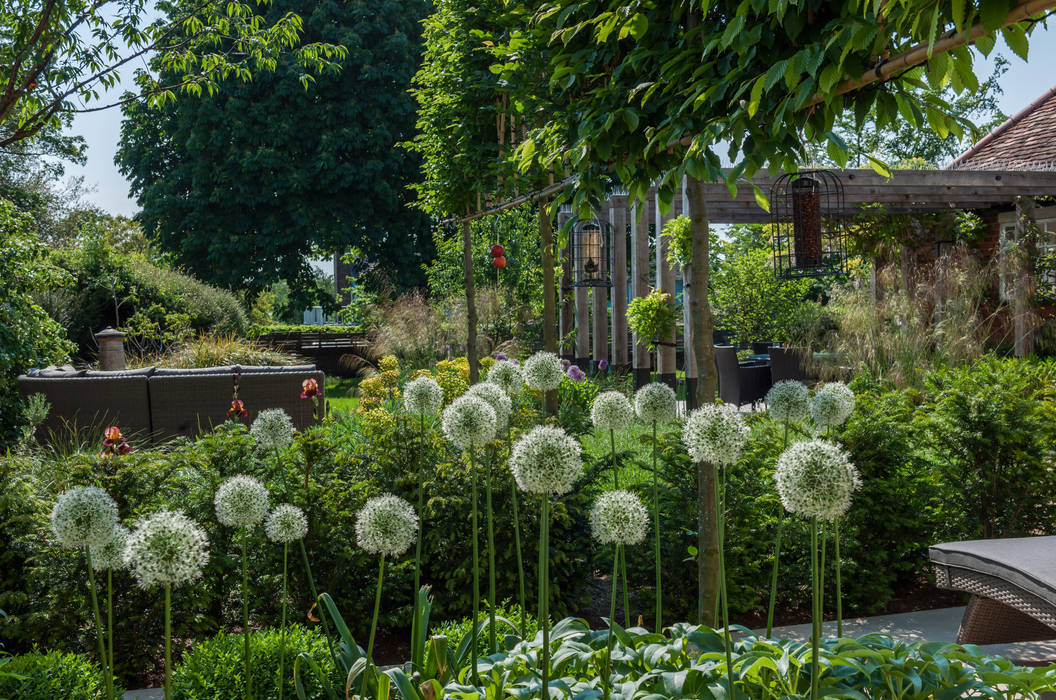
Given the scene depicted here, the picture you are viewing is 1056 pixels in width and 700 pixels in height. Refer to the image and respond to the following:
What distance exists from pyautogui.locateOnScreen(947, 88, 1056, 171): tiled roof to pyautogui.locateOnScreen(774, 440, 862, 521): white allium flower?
421 inches

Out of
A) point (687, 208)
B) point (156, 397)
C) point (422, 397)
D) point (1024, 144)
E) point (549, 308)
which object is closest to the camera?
point (422, 397)

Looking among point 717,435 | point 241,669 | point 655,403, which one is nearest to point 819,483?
point 717,435

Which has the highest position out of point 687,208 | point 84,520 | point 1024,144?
point 1024,144

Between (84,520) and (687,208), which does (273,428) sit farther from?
(687,208)

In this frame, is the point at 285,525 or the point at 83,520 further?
the point at 285,525

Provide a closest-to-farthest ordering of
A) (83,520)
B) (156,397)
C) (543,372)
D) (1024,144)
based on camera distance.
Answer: (83,520) → (543,372) → (156,397) → (1024,144)

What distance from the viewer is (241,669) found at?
2342 mm

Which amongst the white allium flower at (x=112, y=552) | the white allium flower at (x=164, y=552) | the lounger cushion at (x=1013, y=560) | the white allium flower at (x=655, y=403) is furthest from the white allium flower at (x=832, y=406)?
the white allium flower at (x=112, y=552)

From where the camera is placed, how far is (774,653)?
6.59 ft

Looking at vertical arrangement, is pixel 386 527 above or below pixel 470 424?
below

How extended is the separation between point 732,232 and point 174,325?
45.6 ft

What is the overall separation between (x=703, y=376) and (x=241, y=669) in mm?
1770

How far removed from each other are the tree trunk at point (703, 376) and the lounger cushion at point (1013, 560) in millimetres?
790

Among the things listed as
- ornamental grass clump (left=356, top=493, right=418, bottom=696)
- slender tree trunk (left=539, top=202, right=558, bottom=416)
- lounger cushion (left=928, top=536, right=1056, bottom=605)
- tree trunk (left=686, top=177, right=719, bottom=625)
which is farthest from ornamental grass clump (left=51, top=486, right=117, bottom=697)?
slender tree trunk (left=539, top=202, right=558, bottom=416)
